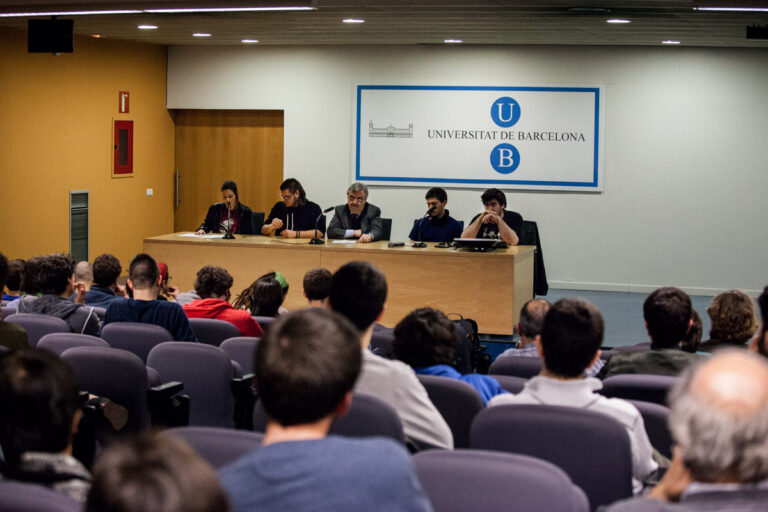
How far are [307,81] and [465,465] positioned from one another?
967 centimetres

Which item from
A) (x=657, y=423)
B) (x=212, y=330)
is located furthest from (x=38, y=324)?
(x=657, y=423)

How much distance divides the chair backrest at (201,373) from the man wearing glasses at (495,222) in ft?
14.2

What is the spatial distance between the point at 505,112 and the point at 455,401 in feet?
26.2

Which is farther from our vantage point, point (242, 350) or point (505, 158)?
point (505, 158)

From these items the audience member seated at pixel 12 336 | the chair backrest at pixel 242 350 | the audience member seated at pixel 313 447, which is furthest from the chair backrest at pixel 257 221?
the audience member seated at pixel 313 447

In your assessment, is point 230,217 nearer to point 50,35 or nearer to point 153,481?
point 50,35

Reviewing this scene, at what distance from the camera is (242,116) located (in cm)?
1170

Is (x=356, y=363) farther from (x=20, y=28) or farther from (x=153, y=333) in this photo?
(x=20, y=28)

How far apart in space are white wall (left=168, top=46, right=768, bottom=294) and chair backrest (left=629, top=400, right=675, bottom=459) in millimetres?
7799

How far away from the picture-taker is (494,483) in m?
2.00

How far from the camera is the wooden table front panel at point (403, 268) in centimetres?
761

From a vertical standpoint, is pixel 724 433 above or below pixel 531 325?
above

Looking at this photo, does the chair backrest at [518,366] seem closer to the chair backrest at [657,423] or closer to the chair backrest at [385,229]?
the chair backrest at [657,423]

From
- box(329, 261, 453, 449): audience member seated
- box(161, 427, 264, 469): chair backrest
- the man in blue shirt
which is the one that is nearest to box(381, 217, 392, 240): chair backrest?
the man in blue shirt
